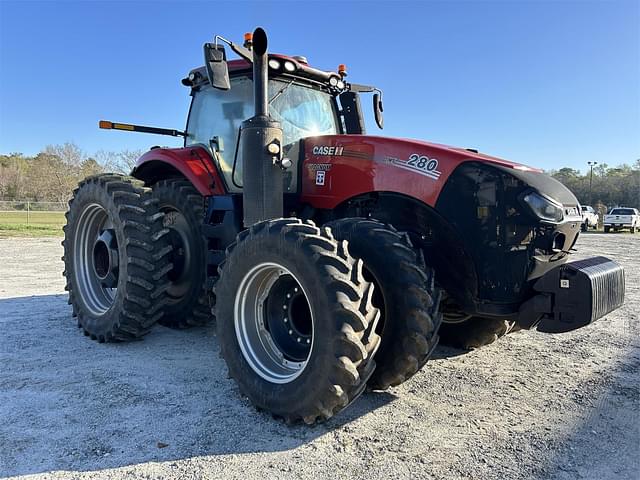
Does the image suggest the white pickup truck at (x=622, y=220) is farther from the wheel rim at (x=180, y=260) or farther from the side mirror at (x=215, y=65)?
the side mirror at (x=215, y=65)

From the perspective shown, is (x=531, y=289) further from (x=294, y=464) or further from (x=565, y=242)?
(x=294, y=464)

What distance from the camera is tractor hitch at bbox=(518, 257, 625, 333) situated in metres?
2.79

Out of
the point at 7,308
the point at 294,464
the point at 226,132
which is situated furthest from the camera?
the point at 7,308

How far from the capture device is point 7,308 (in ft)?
19.7

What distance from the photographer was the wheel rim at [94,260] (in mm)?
4749

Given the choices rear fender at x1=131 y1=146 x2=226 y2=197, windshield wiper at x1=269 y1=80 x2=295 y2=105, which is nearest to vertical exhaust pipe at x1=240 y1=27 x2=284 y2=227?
windshield wiper at x1=269 y1=80 x2=295 y2=105

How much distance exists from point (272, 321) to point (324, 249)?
0.83 m

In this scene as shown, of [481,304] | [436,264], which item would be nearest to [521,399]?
[481,304]

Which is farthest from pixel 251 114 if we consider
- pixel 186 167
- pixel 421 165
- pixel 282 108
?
pixel 421 165

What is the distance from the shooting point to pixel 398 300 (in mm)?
2945

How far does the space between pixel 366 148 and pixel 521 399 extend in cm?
214

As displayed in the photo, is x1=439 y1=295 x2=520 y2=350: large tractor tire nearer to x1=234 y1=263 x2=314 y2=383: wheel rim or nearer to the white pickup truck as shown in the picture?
x1=234 y1=263 x2=314 y2=383: wheel rim

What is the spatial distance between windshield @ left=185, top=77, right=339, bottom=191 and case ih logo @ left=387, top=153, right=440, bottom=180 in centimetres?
117

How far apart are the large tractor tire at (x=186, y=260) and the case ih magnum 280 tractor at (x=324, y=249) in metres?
0.02
